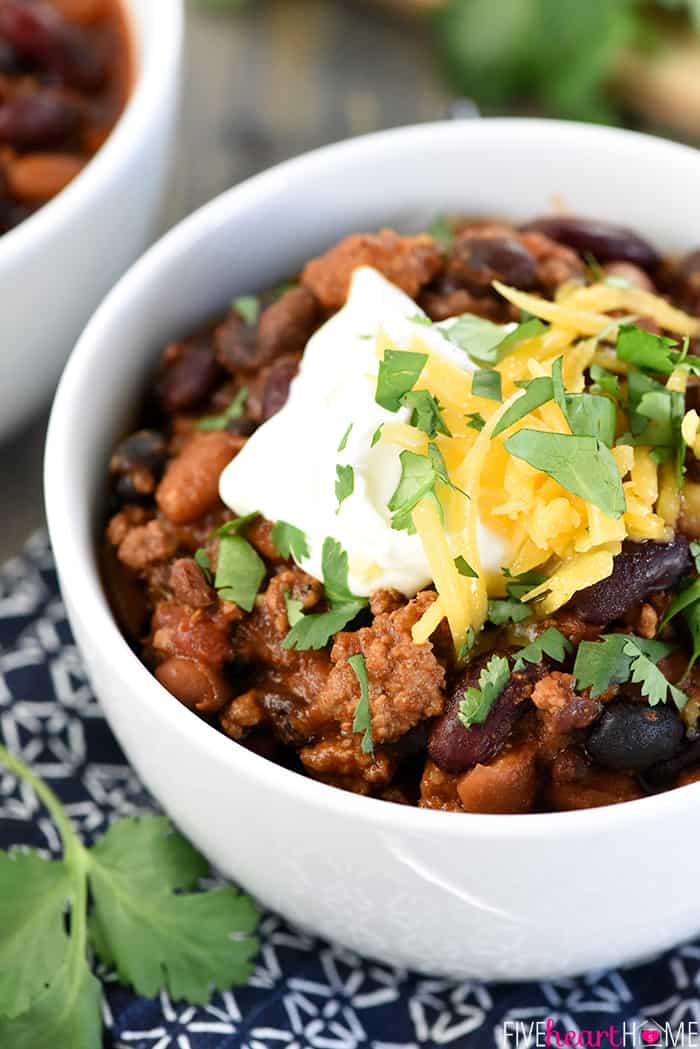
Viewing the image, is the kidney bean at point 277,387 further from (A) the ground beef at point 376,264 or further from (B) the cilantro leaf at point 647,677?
(B) the cilantro leaf at point 647,677

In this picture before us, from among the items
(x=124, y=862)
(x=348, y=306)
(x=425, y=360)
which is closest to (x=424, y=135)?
(x=348, y=306)

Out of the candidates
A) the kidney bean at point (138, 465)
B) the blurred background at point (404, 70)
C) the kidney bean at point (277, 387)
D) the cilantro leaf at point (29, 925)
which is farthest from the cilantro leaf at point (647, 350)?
the blurred background at point (404, 70)

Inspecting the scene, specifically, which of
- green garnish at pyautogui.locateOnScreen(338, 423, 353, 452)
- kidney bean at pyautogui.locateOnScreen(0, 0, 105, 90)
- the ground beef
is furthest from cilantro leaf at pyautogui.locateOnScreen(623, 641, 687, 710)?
kidney bean at pyautogui.locateOnScreen(0, 0, 105, 90)

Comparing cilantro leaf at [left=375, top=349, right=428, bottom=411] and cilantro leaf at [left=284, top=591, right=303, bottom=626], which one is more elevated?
cilantro leaf at [left=375, top=349, right=428, bottom=411]

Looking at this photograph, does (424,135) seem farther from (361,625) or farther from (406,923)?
(406,923)

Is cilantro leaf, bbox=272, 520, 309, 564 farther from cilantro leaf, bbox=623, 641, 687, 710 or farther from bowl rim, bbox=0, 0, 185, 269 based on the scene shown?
bowl rim, bbox=0, 0, 185, 269

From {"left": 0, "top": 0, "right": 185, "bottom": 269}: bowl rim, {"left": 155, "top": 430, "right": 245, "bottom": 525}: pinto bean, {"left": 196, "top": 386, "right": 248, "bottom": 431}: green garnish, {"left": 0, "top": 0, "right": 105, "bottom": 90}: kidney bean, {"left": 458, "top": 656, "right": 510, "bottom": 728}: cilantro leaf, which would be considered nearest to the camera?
{"left": 458, "top": 656, "right": 510, "bottom": 728}: cilantro leaf

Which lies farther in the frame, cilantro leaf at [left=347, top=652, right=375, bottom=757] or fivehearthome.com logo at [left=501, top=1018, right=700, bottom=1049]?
fivehearthome.com logo at [left=501, top=1018, right=700, bottom=1049]
